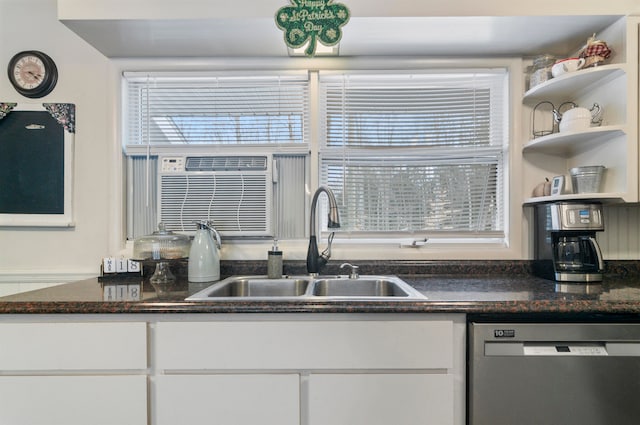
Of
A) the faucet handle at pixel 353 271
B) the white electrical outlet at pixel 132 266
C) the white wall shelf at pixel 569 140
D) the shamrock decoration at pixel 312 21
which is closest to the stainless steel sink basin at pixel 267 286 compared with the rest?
the faucet handle at pixel 353 271

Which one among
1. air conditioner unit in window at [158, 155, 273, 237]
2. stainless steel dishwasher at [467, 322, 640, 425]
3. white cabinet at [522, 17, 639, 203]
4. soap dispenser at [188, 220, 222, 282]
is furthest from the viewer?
air conditioner unit in window at [158, 155, 273, 237]

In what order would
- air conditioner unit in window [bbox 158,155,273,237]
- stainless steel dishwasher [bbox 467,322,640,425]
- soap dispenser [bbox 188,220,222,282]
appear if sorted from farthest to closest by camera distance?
1. air conditioner unit in window [bbox 158,155,273,237]
2. soap dispenser [bbox 188,220,222,282]
3. stainless steel dishwasher [bbox 467,322,640,425]

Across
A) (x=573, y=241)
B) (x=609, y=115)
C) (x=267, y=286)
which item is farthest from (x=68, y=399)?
(x=609, y=115)

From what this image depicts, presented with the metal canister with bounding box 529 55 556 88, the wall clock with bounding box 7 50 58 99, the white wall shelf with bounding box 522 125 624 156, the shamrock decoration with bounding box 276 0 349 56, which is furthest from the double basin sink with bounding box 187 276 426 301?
the wall clock with bounding box 7 50 58 99

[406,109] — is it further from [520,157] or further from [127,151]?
[127,151]

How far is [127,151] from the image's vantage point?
1.85 metres

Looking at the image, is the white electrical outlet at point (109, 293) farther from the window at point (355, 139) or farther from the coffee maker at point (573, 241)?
the coffee maker at point (573, 241)

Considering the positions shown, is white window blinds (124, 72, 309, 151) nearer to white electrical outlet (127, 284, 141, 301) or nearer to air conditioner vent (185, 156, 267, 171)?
air conditioner vent (185, 156, 267, 171)

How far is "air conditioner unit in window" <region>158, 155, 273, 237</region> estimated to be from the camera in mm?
1799

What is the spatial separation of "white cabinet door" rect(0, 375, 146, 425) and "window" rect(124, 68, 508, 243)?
0.86 metres

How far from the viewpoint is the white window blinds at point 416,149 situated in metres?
1.84

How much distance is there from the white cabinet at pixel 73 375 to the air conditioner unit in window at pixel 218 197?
0.75m

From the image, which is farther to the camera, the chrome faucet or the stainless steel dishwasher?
the chrome faucet

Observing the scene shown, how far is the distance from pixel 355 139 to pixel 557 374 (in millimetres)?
1347
